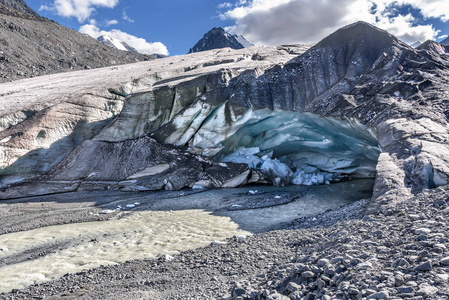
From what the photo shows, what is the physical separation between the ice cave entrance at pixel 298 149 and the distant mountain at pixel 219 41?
69.0 meters

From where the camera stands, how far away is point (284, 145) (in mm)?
14398

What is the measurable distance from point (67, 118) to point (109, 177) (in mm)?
3683

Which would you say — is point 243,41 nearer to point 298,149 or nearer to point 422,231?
point 298,149

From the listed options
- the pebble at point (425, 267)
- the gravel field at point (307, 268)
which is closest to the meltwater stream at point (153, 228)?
the gravel field at point (307, 268)

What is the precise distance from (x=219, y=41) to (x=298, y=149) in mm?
72663

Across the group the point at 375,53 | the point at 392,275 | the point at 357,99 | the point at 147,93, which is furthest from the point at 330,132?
the point at 392,275

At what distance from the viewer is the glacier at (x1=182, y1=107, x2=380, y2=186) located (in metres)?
13.0

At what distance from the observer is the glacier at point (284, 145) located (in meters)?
13.0

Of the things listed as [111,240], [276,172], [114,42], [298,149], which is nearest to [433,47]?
[298,149]

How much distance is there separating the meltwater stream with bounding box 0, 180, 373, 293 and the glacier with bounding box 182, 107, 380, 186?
1838 millimetres

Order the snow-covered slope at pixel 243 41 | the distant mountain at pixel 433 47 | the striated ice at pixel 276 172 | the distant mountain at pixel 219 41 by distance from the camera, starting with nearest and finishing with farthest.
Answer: the distant mountain at pixel 433 47
the striated ice at pixel 276 172
the distant mountain at pixel 219 41
the snow-covered slope at pixel 243 41

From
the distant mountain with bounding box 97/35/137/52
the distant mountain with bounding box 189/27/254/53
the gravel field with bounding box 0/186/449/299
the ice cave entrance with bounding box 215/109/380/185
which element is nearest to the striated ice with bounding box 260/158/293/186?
the ice cave entrance with bounding box 215/109/380/185

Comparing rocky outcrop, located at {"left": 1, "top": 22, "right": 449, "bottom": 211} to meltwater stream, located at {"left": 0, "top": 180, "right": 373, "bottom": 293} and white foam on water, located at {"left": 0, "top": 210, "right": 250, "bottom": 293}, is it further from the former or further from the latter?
white foam on water, located at {"left": 0, "top": 210, "right": 250, "bottom": 293}

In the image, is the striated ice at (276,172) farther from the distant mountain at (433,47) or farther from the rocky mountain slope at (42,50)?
the rocky mountain slope at (42,50)
